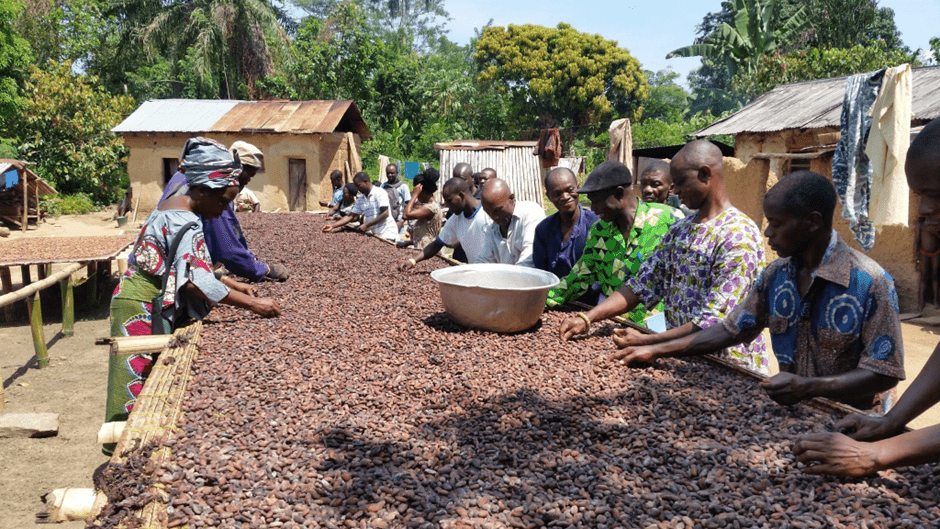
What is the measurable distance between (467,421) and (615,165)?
164 centimetres

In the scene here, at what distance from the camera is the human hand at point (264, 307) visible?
3445 mm

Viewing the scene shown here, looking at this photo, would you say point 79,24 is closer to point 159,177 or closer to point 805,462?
point 159,177

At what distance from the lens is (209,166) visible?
3041 mm

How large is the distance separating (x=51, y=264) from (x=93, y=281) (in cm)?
66

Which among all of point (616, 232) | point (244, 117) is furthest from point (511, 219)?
point (244, 117)

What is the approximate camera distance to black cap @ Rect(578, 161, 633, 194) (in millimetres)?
3188

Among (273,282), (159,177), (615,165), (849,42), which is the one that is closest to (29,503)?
(273,282)

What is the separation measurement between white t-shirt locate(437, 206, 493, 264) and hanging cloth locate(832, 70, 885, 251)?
3.40 meters

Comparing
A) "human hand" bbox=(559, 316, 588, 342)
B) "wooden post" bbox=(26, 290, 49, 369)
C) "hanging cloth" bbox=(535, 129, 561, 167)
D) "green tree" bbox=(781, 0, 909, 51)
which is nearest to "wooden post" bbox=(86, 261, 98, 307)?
"wooden post" bbox=(26, 290, 49, 369)

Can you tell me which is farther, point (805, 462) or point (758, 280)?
point (758, 280)

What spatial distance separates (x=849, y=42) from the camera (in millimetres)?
19125

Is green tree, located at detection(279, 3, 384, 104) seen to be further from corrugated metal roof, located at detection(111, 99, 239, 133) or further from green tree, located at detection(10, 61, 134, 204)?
green tree, located at detection(10, 61, 134, 204)

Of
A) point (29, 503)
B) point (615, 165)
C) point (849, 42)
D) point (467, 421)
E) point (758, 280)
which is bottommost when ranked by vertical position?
point (29, 503)

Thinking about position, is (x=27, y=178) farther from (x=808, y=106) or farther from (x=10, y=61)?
(x=808, y=106)
